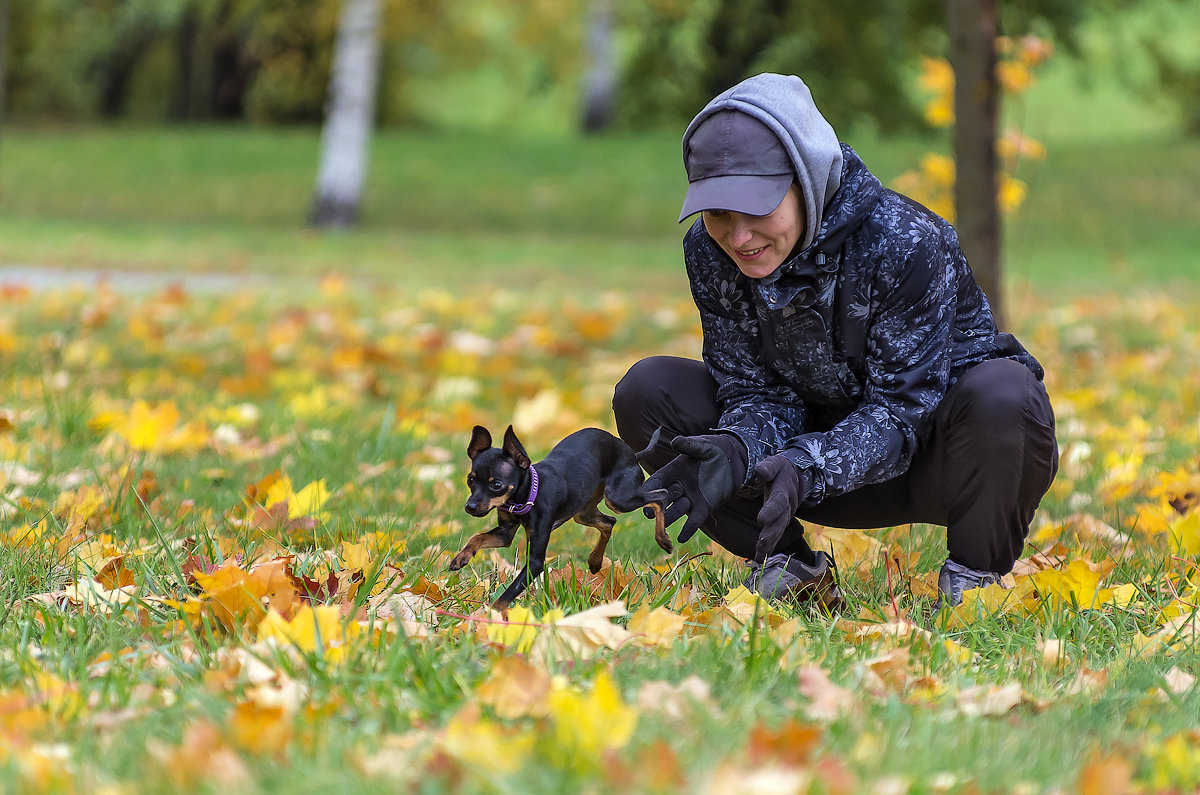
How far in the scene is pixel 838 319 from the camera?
2502mm

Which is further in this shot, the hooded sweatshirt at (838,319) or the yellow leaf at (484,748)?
the hooded sweatshirt at (838,319)

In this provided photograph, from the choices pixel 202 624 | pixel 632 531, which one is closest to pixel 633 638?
pixel 202 624

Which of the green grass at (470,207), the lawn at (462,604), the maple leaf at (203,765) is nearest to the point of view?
the maple leaf at (203,765)

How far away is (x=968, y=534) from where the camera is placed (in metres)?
2.51

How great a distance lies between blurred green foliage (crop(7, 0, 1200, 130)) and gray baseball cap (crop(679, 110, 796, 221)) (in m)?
15.9

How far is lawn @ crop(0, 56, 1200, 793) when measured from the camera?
1514 millimetres

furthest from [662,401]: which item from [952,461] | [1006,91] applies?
[1006,91]

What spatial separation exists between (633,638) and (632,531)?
3.80 feet

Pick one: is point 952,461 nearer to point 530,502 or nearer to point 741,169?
point 741,169

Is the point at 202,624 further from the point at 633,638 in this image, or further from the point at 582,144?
the point at 582,144

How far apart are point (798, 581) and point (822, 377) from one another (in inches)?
16.8

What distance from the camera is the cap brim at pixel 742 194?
2195 mm

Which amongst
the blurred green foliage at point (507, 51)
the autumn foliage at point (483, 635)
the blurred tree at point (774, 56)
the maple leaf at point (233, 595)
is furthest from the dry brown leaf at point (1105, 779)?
the blurred tree at point (774, 56)

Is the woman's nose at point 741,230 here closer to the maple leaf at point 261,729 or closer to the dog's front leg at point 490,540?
the dog's front leg at point 490,540
